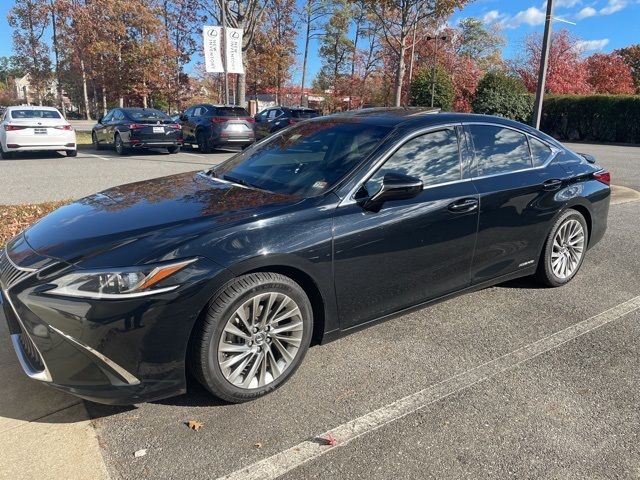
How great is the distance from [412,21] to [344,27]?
2878 cm

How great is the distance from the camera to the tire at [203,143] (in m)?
16.3

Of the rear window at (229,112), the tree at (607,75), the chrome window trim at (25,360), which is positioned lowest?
the chrome window trim at (25,360)

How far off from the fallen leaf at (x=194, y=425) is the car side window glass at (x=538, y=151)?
3313 millimetres

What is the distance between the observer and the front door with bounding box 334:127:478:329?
3086mm

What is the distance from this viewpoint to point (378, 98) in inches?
1970

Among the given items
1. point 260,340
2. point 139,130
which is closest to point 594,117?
point 139,130

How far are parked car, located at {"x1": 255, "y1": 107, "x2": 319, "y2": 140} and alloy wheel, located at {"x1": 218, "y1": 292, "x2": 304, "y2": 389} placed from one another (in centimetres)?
1619

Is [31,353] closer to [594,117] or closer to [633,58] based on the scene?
[594,117]

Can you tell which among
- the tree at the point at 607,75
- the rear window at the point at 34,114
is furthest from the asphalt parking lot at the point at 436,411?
the tree at the point at 607,75

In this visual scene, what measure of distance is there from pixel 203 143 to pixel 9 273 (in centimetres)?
1440

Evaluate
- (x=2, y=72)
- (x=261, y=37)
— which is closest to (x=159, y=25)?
(x=261, y=37)

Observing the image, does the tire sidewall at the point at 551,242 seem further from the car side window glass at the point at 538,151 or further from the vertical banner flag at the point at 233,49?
the vertical banner flag at the point at 233,49

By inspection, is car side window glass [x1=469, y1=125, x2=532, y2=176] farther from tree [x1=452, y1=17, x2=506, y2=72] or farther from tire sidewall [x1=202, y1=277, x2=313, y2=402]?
tree [x1=452, y1=17, x2=506, y2=72]

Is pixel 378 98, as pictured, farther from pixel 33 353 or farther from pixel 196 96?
pixel 33 353
